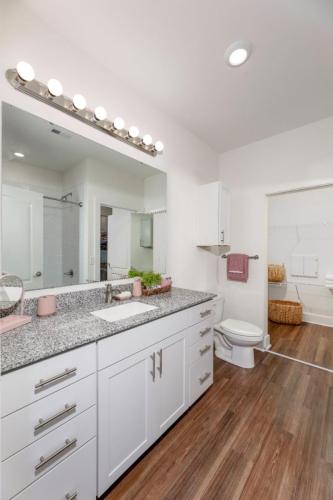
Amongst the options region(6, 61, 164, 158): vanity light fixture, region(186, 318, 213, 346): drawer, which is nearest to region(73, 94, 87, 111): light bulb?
region(6, 61, 164, 158): vanity light fixture

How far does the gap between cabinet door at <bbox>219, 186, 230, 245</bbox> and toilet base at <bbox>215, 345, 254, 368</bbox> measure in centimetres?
115

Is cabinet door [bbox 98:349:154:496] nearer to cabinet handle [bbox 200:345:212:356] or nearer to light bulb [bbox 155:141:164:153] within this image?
cabinet handle [bbox 200:345:212:356]

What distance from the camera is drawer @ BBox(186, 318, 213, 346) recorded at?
5.01ft

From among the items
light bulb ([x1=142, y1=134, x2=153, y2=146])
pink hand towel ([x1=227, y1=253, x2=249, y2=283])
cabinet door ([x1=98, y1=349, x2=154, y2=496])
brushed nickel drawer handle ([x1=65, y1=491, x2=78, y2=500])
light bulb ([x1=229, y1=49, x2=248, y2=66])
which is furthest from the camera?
pink hand towel ([x1=227, y1=253, x2=249, y2=283])

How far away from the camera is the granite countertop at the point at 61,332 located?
77 centimetres

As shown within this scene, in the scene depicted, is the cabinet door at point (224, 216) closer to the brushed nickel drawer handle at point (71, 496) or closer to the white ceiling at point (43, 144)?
the white ceiling at point (43, 144)

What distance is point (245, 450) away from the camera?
128 cm

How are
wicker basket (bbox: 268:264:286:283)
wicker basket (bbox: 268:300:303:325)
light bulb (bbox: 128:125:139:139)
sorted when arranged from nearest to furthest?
light bulb (bbox: 128:125:139:139) → wicker basket (bbox: 268:300:303:325) → wicker basket (bbox: 268:264:286:283)

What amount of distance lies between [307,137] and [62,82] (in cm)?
233

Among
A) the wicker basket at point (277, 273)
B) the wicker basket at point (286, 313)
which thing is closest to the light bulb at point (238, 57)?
the wicker basket at point (277, 273)

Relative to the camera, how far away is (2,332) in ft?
3.06

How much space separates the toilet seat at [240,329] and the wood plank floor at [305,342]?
687 mm

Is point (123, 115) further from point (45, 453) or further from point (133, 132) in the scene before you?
point (45, 453)

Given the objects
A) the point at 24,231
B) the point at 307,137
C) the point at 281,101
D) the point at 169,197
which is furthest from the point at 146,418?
the point at 307,137
